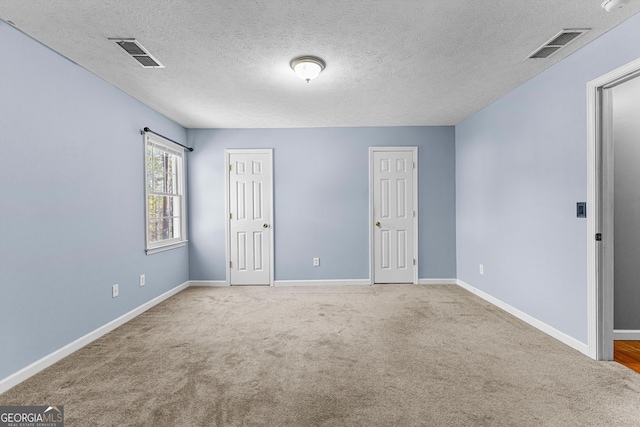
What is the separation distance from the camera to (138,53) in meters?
2.34

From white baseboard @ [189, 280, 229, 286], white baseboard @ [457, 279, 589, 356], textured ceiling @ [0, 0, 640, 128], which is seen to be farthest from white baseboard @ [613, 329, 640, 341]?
white baseboard @ [189, 280, 229, 286]

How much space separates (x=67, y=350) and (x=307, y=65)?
320cm

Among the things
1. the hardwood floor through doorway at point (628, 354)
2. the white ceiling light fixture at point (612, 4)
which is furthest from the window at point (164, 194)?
the hardwood floor through doorway at point (628, 354)

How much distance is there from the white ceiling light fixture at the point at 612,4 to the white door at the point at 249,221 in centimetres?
392

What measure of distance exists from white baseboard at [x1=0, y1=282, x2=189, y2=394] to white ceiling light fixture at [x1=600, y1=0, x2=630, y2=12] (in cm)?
464

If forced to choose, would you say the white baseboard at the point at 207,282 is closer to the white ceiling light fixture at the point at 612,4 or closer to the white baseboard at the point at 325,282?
the white baseboard at the point at 325,282

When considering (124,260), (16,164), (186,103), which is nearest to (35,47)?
(16,164)

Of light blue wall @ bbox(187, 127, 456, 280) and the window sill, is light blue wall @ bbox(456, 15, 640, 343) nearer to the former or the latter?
light blue wall @ bbox(187, 127, 456, 280)

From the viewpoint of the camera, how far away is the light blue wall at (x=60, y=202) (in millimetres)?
1964

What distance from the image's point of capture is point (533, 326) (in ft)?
9.38

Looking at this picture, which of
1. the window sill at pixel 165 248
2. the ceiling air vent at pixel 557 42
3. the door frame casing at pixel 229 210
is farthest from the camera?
the door frame casing at pixel 229 210

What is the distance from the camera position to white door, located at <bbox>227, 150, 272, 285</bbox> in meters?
4.53

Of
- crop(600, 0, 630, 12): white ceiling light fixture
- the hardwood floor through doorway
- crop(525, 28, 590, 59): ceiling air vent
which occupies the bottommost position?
the hardwood floor through doorway

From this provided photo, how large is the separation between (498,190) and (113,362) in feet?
14.4
